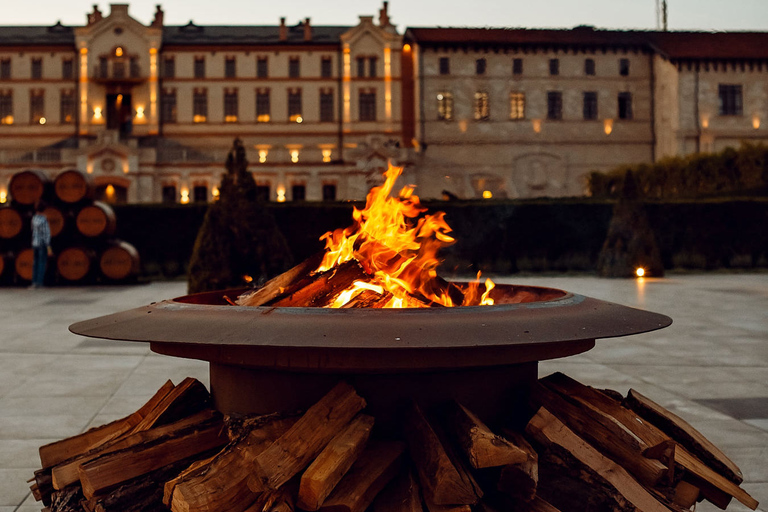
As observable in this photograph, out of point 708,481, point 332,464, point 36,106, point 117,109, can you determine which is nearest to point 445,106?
point 117,109

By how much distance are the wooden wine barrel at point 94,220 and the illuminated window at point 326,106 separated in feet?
112

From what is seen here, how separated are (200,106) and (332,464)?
1945 inches

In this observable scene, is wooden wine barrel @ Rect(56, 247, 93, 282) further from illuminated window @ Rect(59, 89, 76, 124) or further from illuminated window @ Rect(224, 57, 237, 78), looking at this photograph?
illuminated window @ Rect(59, 89, 76, 124)

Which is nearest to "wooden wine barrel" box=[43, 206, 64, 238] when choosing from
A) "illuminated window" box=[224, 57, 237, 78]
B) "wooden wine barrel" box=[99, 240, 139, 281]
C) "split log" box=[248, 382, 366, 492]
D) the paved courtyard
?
"wooden wine barrel" box=[99, 240, 139, 281]

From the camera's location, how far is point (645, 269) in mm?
16656

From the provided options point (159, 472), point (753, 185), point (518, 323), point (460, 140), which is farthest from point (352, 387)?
point (460, 140)

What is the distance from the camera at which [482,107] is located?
46281 millimetres

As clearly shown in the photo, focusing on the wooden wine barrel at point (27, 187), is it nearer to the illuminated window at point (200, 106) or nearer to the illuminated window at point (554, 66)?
the illuminated window at point (200, 106)

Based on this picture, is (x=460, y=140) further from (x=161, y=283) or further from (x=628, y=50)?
(x=161, y=283)

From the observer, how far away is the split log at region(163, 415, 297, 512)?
2160 mm

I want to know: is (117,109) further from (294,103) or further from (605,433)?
(605,433)

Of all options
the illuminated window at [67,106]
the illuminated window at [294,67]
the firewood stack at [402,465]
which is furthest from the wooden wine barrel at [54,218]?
the illuminated window at [67,106]

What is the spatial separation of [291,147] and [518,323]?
4662 cm

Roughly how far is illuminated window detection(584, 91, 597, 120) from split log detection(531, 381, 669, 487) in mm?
47600
